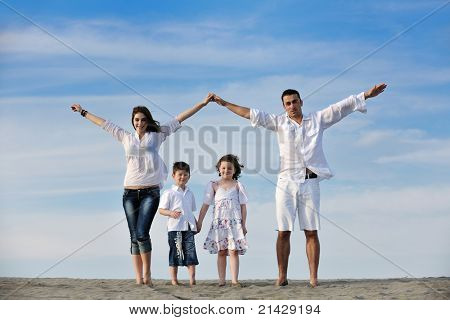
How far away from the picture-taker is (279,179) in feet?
29.7

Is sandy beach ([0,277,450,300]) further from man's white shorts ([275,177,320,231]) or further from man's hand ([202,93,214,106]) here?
man's hand ([202,93,214,106])

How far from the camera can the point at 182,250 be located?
30.3ft

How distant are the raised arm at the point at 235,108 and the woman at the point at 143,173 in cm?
13

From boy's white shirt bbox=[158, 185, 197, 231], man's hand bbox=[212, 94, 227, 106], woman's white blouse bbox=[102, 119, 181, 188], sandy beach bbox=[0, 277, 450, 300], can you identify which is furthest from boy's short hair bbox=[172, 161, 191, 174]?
sandy beach bbox=[0, 277, 450, 300]

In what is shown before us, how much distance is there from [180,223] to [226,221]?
0.61 m

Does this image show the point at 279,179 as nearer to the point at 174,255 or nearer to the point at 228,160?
the point at 228,160

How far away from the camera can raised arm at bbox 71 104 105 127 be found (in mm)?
9414

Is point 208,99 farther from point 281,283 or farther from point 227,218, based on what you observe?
point 281,283

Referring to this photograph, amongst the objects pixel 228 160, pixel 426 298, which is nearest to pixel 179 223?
pixel 228 160

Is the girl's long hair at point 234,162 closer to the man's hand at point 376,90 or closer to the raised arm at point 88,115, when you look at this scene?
the raised arm at point 88,115

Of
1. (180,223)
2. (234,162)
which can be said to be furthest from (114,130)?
(234,162)

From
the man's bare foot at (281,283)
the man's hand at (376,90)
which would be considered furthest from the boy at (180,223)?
the man's hand at (376,90)

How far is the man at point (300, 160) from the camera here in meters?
8.94
